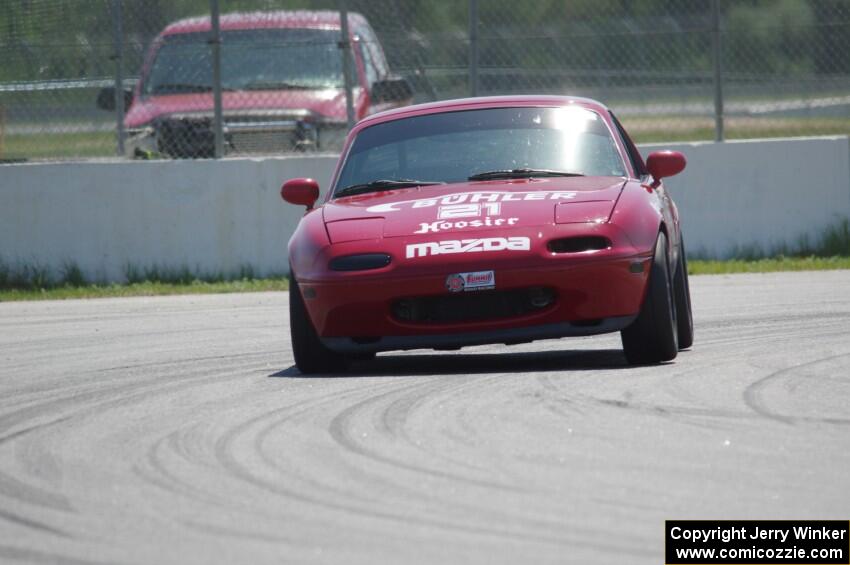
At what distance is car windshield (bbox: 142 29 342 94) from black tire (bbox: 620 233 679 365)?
7732 mm

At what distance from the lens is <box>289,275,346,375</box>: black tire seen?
761 centimetres

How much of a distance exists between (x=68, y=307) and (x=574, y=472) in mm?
8432

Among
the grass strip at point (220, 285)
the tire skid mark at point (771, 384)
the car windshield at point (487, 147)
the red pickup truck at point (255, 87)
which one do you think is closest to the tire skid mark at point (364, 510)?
the tire skid mark at point (771, 384)

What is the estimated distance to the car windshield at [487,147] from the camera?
8.25 meters

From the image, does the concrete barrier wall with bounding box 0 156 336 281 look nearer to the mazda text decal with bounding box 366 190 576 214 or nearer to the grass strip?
the grass strip

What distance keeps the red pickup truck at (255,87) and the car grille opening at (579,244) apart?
7.72 metres

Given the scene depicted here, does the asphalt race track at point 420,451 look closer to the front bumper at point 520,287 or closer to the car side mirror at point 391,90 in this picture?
the front bumper at point 520,287

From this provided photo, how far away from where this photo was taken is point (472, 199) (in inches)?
302

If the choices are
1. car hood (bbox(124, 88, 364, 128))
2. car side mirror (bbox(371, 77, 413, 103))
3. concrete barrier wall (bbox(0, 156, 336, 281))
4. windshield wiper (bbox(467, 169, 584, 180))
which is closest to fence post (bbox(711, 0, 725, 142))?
car side mirror (bbox(371, 77, 413, 103))

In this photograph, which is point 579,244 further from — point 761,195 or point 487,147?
point 761,195

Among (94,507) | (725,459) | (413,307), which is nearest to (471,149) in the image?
(413,307)

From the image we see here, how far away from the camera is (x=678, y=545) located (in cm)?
403

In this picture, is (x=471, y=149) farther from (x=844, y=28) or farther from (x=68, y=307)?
(x=844, y=28)

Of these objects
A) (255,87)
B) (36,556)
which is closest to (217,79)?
(255,87)
